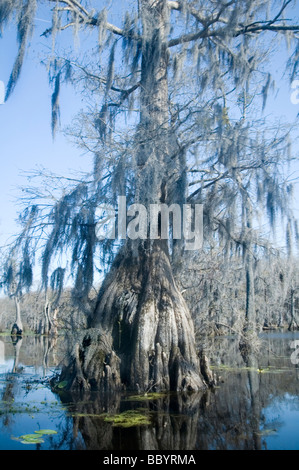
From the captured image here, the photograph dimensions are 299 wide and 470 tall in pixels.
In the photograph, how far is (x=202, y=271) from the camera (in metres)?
12.2

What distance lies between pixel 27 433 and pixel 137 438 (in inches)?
51.9

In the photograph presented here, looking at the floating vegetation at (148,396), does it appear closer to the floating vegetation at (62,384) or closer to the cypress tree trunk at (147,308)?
the cypress tree trunk at (147,308)

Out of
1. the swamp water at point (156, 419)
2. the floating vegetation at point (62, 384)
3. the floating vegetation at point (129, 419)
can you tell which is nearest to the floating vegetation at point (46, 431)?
the swamp water at point (156, 419)

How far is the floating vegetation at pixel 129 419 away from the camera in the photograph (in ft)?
17.1

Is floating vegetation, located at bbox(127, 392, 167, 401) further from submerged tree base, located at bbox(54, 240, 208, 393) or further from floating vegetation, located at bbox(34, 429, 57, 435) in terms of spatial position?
floating vegetation, located at bbox(34, 429, 57, 435)

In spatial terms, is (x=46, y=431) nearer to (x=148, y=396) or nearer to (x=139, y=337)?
(x=148, y=396)

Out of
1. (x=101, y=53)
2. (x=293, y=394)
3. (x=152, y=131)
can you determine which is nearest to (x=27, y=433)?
(x=293, y=394)

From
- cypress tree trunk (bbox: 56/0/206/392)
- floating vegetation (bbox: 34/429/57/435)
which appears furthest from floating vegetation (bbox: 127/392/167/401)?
floating vegetation (bbox: 34/429/57/435)

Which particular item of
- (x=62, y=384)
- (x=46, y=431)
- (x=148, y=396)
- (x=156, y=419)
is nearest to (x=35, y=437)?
(x=46, y=431)

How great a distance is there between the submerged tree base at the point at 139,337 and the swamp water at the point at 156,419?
0.43 m

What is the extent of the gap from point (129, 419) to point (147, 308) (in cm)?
271

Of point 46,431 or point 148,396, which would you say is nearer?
point 46,431

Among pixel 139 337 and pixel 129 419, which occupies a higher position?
pixel 139 337

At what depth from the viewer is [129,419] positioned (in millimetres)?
5422
